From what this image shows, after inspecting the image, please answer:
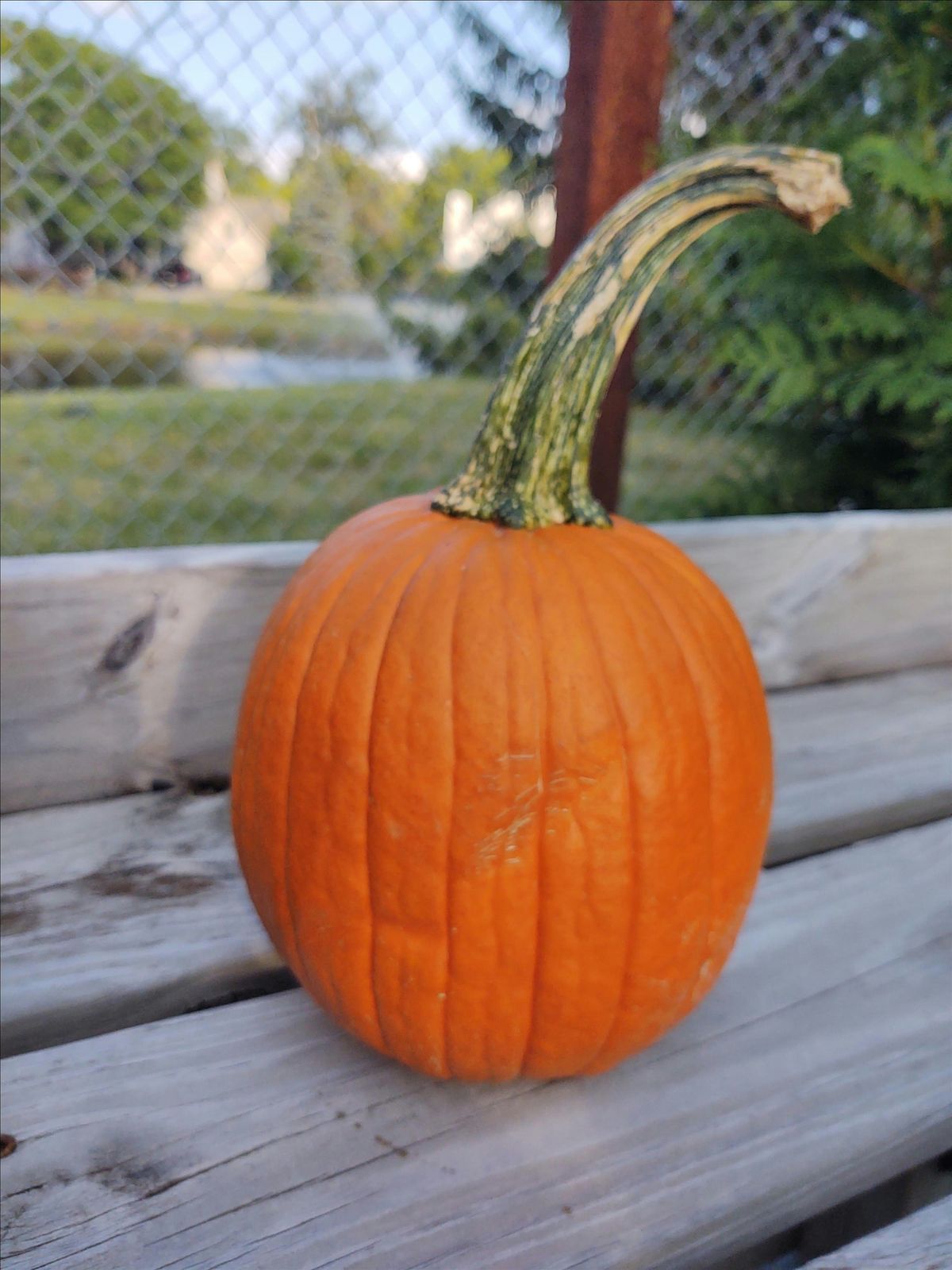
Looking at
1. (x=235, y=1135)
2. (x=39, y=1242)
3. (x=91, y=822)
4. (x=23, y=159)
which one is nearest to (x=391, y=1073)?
(x=235, y=1135)

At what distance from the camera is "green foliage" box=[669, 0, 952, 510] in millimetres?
1549

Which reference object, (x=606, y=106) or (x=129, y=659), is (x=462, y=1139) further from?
(x=606, y=106)

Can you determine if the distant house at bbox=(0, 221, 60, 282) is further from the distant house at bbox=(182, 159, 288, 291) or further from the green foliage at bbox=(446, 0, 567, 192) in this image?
the green foliage at bbox=(446, 0, 567, 192)

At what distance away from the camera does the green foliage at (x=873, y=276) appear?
1.55 m

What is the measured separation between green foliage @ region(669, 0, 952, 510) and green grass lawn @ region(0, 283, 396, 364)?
2.92 feet

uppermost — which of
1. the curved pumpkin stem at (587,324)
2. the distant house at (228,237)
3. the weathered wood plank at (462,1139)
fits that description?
the distant house at (228,237)

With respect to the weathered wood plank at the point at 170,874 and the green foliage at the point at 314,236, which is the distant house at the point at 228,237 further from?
the weathered wood plank at the point at 170,874

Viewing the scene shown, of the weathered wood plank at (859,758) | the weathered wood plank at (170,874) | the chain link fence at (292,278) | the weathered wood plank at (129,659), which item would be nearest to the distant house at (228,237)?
the chain link fence at (292,278)

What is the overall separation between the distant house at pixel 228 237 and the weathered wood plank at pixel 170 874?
1287mm

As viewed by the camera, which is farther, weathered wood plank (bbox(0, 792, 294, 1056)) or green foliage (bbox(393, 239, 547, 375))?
green foliage (bbox(393, 239, 547, 375))

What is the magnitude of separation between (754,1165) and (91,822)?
2.50ft

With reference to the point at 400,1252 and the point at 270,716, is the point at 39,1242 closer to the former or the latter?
the point at 400,1252

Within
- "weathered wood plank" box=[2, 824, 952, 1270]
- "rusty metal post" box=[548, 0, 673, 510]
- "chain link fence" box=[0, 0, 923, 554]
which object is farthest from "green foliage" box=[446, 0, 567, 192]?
"weathered wood plank" box=[2, 824, 952, 1270]

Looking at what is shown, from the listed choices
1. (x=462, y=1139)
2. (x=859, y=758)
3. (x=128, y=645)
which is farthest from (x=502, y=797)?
(x=859, y=758)
